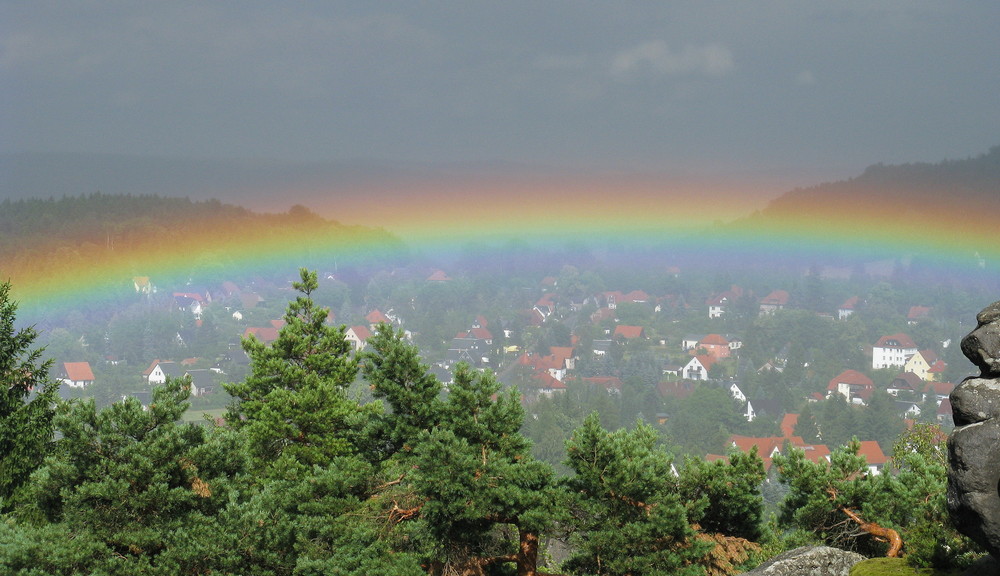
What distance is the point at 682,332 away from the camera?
6048 inches

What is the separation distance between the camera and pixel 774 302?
170875 mm

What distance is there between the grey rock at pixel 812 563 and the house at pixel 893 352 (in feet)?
425

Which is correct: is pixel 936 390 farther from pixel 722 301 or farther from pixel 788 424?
pixel 722 301

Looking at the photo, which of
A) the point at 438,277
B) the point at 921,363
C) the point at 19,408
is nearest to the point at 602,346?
the point at 921,363

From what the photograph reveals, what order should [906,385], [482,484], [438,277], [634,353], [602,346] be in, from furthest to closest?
[438,277] < [602,346] < [634,353] < [906,385] < [482,484]

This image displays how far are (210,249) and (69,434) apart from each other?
518ft

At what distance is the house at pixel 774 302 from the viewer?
166875mm

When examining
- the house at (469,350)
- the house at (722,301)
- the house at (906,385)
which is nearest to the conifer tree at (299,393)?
the house at (906,385)

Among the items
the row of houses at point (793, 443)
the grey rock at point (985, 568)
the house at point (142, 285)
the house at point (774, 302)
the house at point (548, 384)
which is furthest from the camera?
the house at point (774, 302)

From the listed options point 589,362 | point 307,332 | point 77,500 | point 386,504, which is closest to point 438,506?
point 386,504

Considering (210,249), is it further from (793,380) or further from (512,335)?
(793,380)

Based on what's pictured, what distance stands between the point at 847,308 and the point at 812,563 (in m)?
167

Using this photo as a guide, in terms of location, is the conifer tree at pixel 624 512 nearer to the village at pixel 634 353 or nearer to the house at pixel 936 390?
the village at pixel 634 353

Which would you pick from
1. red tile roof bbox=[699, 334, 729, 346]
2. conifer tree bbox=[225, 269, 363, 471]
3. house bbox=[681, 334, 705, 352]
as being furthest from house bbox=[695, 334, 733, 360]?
conifer tree bbox=[225, 269, 363, 471]
